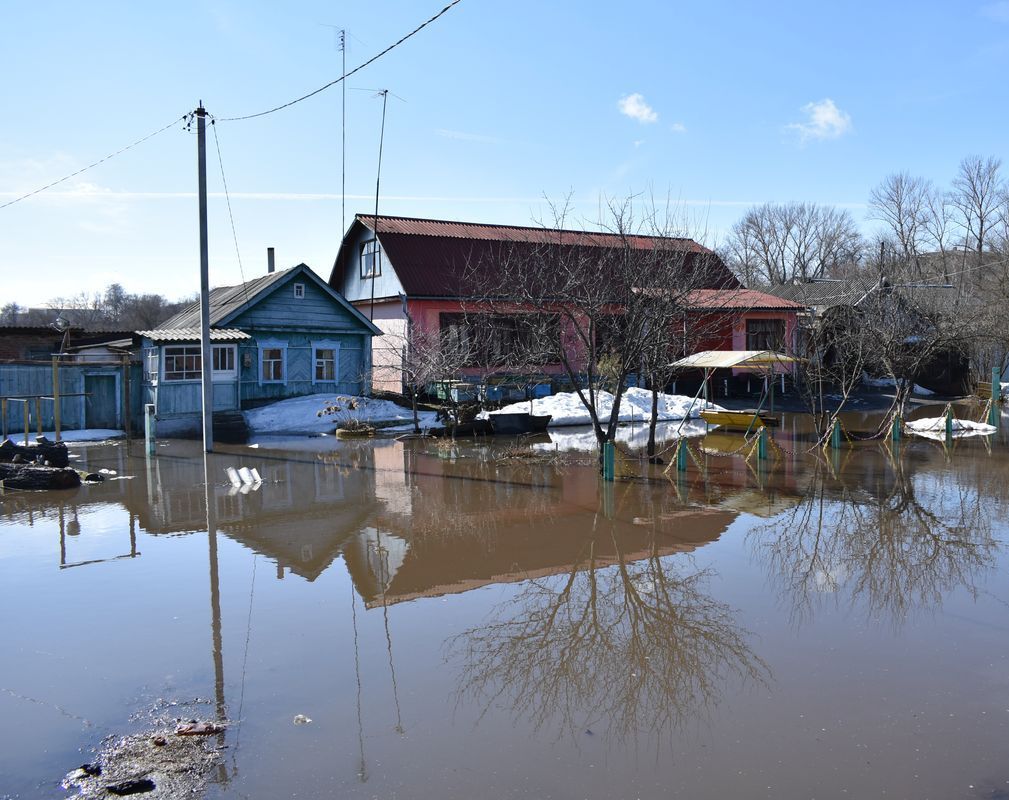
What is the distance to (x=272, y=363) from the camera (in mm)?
24844

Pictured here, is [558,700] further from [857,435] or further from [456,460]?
[857,435]

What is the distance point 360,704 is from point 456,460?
37.6ft

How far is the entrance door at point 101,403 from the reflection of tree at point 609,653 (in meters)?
17.9

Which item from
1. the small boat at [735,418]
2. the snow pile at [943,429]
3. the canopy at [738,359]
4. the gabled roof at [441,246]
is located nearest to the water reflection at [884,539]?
the small boat at [735,418]

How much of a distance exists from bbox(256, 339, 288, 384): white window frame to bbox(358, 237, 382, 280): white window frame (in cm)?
664

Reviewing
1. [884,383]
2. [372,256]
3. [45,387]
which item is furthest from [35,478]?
[884,383]

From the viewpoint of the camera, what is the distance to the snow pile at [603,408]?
2392 cm

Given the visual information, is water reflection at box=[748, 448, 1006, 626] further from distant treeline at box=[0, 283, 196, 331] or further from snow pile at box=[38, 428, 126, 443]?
distant treeline at box=[0, 283, 196, 331]

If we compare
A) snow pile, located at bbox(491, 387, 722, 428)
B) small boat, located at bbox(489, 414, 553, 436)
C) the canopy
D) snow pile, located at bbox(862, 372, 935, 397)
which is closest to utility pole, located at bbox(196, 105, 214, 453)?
small boat, located at bbox(489, 414, 553, 436)

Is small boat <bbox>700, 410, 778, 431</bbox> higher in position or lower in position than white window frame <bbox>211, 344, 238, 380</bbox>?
lower

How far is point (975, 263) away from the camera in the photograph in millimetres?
52906

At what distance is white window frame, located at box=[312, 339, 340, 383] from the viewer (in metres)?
25.7

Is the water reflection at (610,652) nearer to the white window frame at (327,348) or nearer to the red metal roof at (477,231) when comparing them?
the white window frame at (327,348)

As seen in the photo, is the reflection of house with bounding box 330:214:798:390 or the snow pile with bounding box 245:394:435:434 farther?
the reflection of house with bounding box 330:214:798:390
